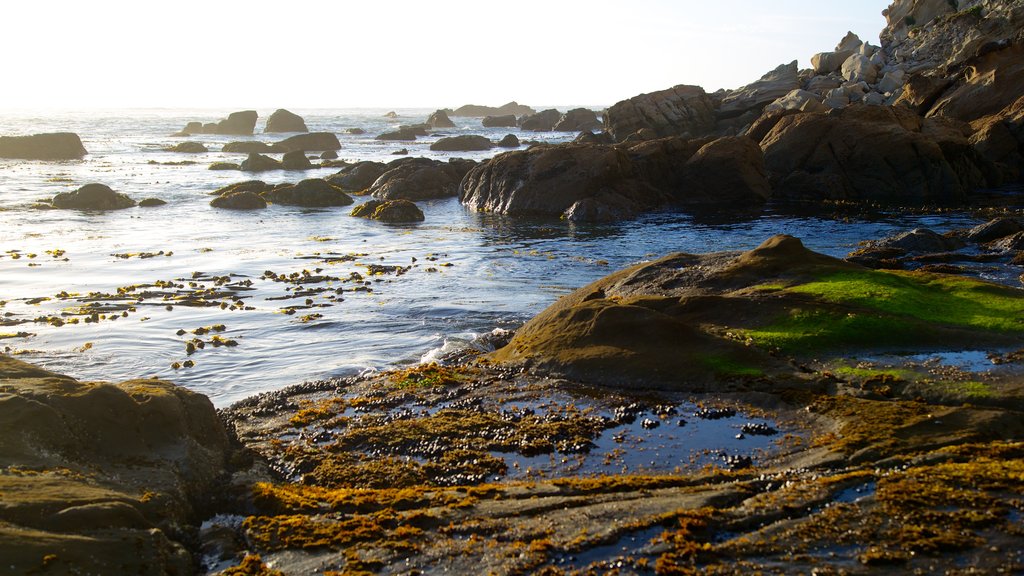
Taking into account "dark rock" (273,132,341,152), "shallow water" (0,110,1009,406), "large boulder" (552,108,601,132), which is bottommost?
"shallow water" (0,110,1009,406)

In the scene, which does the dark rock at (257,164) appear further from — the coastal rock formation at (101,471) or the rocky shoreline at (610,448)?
the coastal rock formation at (101,471)

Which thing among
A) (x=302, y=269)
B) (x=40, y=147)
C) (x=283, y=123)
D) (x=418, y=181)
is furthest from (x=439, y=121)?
(x=302, y=269)

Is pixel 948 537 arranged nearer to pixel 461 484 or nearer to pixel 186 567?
pixel 461 484

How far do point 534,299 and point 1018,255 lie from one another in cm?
1390

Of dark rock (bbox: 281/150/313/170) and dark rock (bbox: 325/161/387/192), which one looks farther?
dark rock (bbox: 281/150/313/170)

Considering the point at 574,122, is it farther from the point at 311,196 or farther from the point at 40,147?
the point at 311,196

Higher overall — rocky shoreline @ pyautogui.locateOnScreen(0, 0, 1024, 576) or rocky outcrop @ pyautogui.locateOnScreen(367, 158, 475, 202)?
rocky outcrop @ pyautogui.locateOnScreen(367, 158, 475, 202)

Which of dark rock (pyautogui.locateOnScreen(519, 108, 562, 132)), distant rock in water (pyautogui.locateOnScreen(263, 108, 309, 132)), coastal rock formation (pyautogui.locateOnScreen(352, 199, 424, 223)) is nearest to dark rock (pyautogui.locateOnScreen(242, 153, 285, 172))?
coastal rock formation (pyautogui.locateOnScreen(352, 199, 424, 223))

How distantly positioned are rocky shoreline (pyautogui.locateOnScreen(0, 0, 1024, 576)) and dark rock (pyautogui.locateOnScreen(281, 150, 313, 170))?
170ft

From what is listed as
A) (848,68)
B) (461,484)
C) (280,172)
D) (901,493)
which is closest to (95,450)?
(461,484)

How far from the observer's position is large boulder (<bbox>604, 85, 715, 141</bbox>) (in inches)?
2608

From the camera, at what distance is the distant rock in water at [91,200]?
1633 inches

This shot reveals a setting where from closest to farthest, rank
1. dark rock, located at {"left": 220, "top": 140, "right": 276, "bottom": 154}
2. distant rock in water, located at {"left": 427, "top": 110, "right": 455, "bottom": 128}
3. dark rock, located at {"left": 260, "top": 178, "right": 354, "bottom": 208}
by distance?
dark rock, located at {"left": 260, "top": 178, "right": 354, "bottom": 208} → dark rock, located at {"left": 220, "top": 140, "right": 276, "bottom": 154} → distant rock in water, located at {"left": 427, "top": 110, "right": 455, "bottom": 128}

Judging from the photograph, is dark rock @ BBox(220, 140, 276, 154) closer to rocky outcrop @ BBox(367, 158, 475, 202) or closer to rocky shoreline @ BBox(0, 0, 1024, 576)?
rocky outcrop @ BBox(367, 158, 475, 202)
